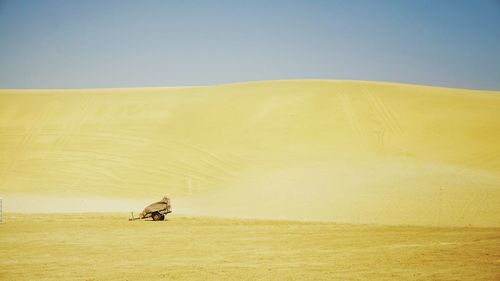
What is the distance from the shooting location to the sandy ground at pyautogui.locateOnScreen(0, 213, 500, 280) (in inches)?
373

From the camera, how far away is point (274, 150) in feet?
95.2

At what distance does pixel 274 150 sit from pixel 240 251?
17.5 meters

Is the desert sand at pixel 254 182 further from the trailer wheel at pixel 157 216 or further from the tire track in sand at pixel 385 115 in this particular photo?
the trailer wheel at pixel 157 216

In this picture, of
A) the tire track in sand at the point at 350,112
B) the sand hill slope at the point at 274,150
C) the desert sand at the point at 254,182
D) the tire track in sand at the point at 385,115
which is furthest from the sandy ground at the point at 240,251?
the tire track in sand at the point at 385,115

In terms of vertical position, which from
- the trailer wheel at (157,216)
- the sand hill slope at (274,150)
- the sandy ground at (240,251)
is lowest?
the sandy ground at (240,251)

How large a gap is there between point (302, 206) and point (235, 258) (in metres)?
9.92

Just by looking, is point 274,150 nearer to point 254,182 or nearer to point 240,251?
point 254,182

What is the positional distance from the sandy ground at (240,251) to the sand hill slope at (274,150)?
12.8 ft

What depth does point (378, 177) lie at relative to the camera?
75.9 feet

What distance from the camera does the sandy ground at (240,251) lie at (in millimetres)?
9484

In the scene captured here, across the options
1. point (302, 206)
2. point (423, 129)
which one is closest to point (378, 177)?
point (302, 206)

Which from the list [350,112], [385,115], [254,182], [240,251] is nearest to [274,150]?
[254,182]

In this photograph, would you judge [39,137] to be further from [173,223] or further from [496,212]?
[496,212]

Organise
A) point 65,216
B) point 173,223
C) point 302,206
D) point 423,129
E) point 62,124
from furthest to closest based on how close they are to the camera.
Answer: point 62,124 < point 423,129 < point 302,206 < point 65,216 < point 173,223
